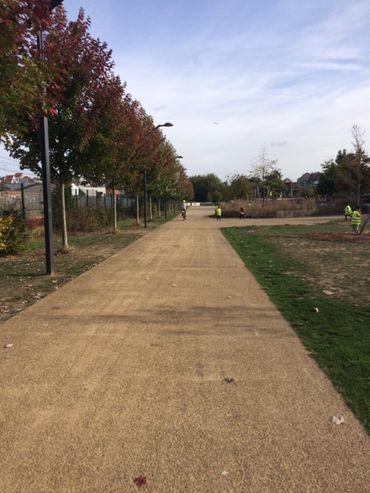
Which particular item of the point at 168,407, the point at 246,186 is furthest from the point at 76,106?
the point at 246,186

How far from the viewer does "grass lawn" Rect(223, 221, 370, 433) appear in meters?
4.67

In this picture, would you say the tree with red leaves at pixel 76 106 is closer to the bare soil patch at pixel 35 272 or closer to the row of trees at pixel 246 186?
the bare soil patch at pixel 35 272

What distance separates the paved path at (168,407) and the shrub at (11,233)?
23.9 ft

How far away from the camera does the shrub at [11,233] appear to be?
13977mm

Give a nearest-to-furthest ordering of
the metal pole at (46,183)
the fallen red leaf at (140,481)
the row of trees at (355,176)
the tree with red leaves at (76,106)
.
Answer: the fallen red leaf at (140,481), the metal pole at (46,183), the tree with red leaves at (76,106), the row of trees at (355,176)

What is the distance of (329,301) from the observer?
8.02 meters

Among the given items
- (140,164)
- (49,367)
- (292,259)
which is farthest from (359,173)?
(49,367)

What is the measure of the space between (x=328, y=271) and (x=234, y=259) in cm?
309

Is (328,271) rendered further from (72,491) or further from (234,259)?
(72,491)

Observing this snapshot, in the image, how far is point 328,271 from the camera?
37.7 feet

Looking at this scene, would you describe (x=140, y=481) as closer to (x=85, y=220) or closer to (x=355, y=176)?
(x=85, y=220)

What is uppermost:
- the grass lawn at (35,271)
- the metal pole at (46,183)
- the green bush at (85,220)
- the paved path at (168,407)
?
the metal pole at (46,183)

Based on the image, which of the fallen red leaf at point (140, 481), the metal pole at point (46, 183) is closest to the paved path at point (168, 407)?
the fallen red leaf at point (140, 481)

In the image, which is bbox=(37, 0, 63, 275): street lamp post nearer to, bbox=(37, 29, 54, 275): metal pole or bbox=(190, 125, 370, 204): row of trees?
bbox=(37, 29, 54, 275): metal pole
